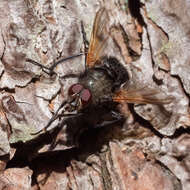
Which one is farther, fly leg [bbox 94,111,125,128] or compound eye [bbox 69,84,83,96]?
fly leg [bbox 94,111,125,128]

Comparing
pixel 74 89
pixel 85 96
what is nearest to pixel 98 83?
pixel 85 96

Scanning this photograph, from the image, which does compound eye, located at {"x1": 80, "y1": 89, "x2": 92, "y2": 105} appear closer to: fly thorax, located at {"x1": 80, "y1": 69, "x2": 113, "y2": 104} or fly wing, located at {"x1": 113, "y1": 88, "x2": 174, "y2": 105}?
fly thorax, located at {"x1": 80, "y1": 69, "x2": 113, "y2": 104}

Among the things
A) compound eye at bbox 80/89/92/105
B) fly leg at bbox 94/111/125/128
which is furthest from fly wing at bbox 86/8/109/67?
fly leg at bbox 94/111/125/128

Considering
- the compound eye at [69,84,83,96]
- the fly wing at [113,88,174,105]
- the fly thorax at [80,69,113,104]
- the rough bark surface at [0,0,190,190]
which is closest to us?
the rough bark surface at [0,0,190,190]

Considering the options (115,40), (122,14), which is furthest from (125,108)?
(122,14)

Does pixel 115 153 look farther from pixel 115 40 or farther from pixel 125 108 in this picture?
pixel 115 40
